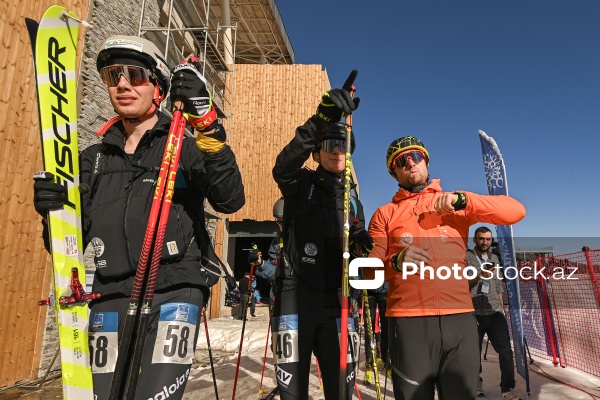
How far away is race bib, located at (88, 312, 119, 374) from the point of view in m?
1.99

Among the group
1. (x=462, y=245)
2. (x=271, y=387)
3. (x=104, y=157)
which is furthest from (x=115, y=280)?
(x=271, y=387)

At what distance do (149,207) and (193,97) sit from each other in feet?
2.07

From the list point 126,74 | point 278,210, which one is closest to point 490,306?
point 278,210

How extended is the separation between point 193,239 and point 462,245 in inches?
82.2

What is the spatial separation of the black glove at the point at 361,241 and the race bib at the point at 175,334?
1.63 m

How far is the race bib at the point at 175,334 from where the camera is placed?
6.22 feet

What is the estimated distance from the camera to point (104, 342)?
2.01 m

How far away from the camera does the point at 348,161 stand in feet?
10.3

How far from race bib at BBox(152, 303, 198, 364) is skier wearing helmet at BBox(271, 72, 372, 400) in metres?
1.13

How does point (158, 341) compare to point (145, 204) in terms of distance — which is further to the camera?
point (145, 204)

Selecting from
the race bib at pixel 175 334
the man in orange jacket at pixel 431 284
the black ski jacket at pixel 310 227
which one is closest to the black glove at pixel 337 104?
the black ski jacket at pixel 310 227

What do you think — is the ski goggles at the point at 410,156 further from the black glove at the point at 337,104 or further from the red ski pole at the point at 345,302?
the black glove at the point at 337,104

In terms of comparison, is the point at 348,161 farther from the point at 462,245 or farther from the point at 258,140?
the point at 258,140

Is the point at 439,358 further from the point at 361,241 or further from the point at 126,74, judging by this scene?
the point at 126,74
